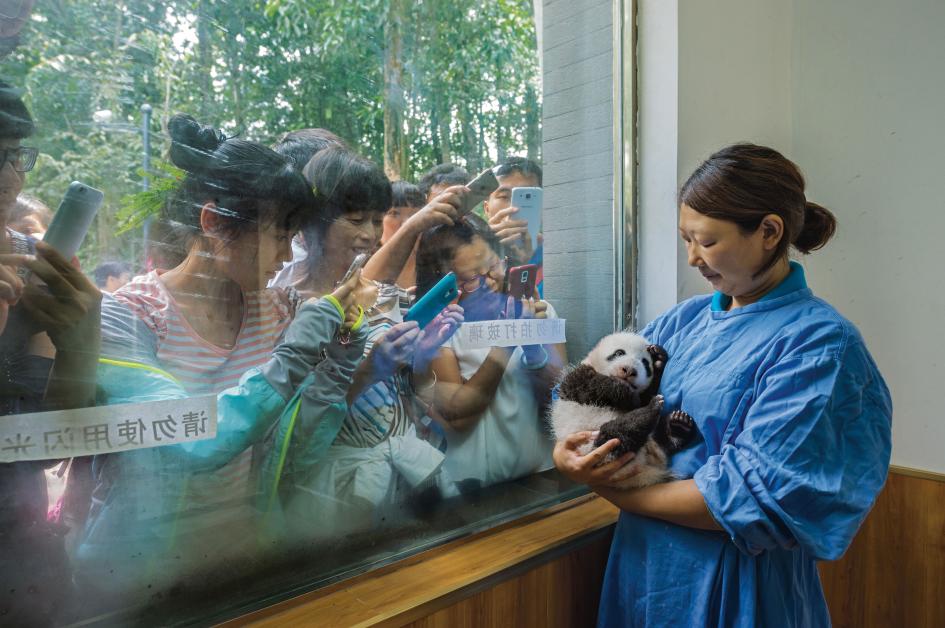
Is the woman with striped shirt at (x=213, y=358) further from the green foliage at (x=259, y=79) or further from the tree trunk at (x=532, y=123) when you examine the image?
the tree trunk at (x=532, y=123)

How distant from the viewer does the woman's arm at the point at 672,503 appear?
3.28ft

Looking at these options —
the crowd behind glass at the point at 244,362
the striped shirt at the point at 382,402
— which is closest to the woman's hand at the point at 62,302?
the crowd behind glass at the point at 244,362

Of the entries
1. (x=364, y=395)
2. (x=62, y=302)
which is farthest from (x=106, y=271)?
(x=364, y=395)

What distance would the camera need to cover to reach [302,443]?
3.65 ft

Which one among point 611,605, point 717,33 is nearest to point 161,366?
point 611,605

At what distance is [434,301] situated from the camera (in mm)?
1335

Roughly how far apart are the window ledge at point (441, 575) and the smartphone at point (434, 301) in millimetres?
511

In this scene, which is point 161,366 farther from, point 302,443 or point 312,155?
point 312,155

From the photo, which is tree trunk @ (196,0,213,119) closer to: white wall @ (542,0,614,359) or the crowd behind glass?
the crowd behind glass

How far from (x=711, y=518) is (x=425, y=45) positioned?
3.68 ft

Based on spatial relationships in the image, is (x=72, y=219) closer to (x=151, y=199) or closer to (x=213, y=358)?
(x=151, y=199)

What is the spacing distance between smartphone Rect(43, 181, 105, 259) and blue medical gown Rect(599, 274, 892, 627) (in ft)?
3.44

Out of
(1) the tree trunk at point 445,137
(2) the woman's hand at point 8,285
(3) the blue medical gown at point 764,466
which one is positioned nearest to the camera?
(2) the woman's hand at point 8,285

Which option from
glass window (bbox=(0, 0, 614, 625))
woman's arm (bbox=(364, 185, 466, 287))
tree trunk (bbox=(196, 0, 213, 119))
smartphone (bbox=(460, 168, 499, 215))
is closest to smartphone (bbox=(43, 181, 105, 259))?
glass window (bbox=(0, 0, 614, 625))
